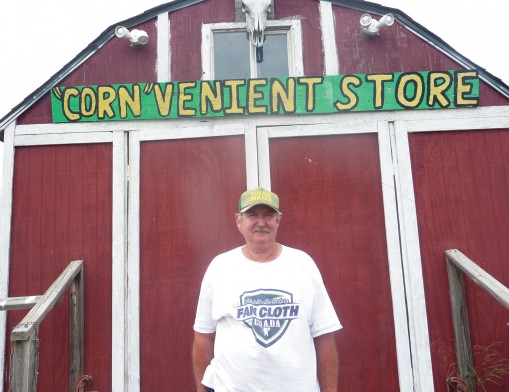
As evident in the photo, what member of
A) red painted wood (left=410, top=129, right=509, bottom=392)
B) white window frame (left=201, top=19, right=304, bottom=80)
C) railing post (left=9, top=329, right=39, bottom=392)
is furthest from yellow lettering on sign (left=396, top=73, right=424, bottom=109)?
railing post (left=9, top=329, right=39, bottom=392)

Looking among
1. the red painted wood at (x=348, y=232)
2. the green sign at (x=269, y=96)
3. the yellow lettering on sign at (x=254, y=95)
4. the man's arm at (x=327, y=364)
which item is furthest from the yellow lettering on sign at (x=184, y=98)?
the man's arm at (x=327, y=364)

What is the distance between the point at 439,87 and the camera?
4.41 meters

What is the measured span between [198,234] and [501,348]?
3190 mm

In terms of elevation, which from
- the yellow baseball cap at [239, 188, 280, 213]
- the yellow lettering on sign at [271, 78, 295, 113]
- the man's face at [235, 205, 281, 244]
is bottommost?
the man's face at [235, 205, 281, 244]

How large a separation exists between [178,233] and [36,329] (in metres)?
1.58

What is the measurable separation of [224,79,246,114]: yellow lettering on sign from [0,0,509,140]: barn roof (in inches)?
45.0

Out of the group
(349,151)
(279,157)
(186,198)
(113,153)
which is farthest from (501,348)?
(113,153)

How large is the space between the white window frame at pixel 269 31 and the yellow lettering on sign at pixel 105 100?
1.00 m

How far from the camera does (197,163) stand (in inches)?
173

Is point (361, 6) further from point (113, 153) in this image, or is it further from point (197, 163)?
point (113, 153)

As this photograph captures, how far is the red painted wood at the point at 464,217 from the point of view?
13.4 ft

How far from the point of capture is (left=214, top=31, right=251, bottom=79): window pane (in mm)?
4664

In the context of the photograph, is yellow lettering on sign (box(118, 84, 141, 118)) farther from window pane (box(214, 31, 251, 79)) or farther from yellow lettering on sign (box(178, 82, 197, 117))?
window pane (box(214, 31, 251, 79))

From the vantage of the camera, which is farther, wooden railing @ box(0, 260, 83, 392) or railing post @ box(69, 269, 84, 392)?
railing post @ box(69, 269, 84, 392)
